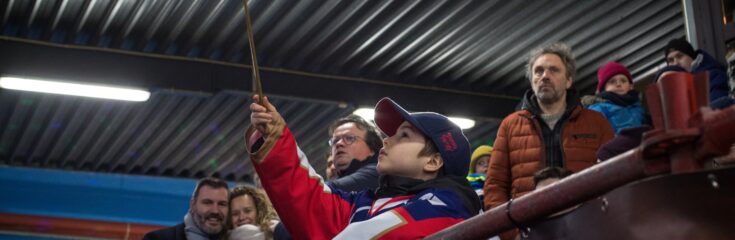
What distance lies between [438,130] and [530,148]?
200 centimetres

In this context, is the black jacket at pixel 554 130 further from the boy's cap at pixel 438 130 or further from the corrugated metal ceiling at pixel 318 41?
the corrugated metal ceiling at pixel 318 41

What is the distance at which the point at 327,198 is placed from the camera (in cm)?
314

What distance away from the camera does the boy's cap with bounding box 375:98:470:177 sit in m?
3.27

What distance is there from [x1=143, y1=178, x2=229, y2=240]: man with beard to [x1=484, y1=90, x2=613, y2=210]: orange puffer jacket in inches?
65.9

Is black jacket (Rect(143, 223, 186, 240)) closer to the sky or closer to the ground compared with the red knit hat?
closer to the ground

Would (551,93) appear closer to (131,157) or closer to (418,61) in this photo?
(418,61)

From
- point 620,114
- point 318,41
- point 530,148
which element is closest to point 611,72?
point 620,114

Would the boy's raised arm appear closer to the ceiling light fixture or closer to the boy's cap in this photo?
the boy's cap

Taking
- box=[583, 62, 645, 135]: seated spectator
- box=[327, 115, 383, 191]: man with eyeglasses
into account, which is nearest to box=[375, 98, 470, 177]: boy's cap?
box=[327, 115, 383, 191]: man with eyeglasses

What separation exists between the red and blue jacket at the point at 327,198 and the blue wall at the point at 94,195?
10816 millimetres

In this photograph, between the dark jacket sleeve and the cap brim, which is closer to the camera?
the cap brim

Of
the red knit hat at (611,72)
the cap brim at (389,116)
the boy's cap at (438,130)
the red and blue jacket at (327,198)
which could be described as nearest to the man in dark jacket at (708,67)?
the red knit hat at (611,72)

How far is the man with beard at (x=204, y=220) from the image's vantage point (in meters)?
5.74

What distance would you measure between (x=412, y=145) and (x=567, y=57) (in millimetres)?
2496
